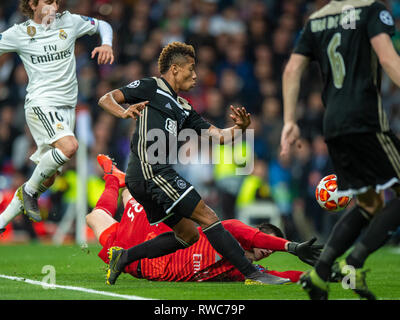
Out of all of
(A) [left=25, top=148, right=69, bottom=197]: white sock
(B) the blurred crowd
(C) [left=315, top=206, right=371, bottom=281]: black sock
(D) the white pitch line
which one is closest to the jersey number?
(C) [left=315, top=206, right=371, bottom=281]: black sock

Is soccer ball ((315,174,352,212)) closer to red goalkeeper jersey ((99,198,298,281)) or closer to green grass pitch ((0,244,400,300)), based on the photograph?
green grass pitch ((0,244,400,300))

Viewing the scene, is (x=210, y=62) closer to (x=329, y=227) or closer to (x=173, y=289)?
(x=329, y=227)

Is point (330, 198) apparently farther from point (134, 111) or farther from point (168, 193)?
point (134, 111)

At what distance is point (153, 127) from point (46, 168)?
169 centimetres

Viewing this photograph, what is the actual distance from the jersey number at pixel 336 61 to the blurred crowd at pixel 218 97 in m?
8.52

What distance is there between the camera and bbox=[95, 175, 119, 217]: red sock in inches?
312

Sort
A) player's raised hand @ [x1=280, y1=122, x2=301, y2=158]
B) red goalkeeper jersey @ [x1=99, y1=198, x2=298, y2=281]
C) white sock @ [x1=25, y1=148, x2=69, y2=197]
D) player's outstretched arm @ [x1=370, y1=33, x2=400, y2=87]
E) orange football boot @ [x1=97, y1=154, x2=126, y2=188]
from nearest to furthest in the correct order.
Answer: player's outstretched arm @ [x1=370, y1=33, x2=400, y2=87]
player's raised hand @ [x1=280, y1=122, x2=301, y2=158]
red goalkeeper jersey @ [x1=99, y1=198, x2=298, y2=281]
white sock @ [x1=25, y1=148, x2=69, y2=197]
orange football boot @ [x1=97, y1=154, x2=126, y2=188]

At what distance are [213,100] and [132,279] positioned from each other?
7.66 m

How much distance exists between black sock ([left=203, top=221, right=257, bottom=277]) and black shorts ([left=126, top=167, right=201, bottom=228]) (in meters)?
0.25

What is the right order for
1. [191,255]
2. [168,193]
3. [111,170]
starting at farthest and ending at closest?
[111,170] < [191,255] < [168,193]

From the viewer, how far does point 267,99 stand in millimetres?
14594

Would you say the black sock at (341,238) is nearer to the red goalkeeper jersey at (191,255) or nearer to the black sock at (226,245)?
the black sock at (226,245)

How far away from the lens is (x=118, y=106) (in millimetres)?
6238

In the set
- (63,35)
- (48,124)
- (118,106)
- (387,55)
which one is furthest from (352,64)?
(63,35)
